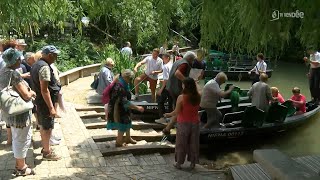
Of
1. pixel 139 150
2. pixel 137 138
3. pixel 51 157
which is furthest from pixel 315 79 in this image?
pixel 51 157

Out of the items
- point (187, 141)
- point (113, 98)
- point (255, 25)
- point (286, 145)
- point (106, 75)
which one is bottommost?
point (286, 145)

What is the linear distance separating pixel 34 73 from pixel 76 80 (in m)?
9.49

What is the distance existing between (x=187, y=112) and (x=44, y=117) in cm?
220

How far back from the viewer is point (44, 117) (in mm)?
5984

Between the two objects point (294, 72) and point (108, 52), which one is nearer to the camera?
point (108, 52)

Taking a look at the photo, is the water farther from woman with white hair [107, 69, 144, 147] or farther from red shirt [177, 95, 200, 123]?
woman with white hair [107, 69, 144, 147]

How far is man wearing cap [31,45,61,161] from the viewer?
5.75 meters

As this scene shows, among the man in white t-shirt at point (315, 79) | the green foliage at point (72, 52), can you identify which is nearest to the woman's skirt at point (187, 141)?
the man in white t-shirt at point (315, 79)

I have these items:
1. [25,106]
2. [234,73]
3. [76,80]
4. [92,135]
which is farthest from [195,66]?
[234,73]

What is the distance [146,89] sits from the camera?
11977 millimetres

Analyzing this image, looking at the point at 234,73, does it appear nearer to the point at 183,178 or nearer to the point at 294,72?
the point at 294,72

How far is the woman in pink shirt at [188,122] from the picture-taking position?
633 cm

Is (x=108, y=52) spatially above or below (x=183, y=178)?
above

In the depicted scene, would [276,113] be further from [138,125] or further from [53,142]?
[53,142]
